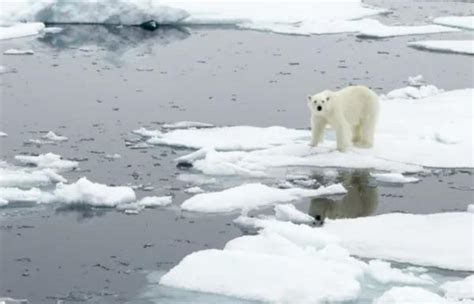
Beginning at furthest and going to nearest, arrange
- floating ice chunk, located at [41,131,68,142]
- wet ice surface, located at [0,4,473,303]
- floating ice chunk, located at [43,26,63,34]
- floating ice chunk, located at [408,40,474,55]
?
A: floating ice chunk, located at [43,26,63,34] < floating ice chunk, located at [408,40,474,55] < floating ice chunk, located at [41,131,68,142] < wet ice surface, located at [0,4,473,303]

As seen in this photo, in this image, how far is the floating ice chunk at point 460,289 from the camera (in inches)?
214

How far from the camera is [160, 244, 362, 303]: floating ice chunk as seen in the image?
5.34m

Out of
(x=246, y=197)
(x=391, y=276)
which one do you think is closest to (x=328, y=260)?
(x=391, y=276)

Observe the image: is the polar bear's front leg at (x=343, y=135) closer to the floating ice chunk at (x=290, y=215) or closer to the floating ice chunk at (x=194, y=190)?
the floating ice chunk at (x=194, y=190)

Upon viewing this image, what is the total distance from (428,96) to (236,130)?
3366 mm

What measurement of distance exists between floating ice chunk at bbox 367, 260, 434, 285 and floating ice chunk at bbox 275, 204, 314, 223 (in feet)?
3.84

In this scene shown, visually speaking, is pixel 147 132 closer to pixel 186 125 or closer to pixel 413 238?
pixel 186 125

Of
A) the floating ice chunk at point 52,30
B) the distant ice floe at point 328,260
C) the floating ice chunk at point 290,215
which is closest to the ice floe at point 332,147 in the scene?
the floating ice chunk at point 290,215

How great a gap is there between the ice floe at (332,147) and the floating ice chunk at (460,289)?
286 centimetres

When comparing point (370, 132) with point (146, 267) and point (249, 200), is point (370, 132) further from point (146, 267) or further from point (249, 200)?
point (146, 267)

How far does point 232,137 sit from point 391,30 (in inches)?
372

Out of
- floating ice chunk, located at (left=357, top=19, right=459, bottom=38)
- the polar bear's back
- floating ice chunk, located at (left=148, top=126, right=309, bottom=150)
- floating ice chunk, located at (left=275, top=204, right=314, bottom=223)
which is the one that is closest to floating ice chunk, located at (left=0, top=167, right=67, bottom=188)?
floating ice chunk, located at (left=148, top=126, right=309, bottom=150)

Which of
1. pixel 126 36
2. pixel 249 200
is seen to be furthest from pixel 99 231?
pixel 126 36

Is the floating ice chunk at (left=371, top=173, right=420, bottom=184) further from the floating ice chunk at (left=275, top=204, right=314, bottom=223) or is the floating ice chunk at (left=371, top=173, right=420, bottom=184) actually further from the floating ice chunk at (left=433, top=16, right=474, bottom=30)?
the floating ice chunk at (left=433, top=16, right=474, bottom=30)
